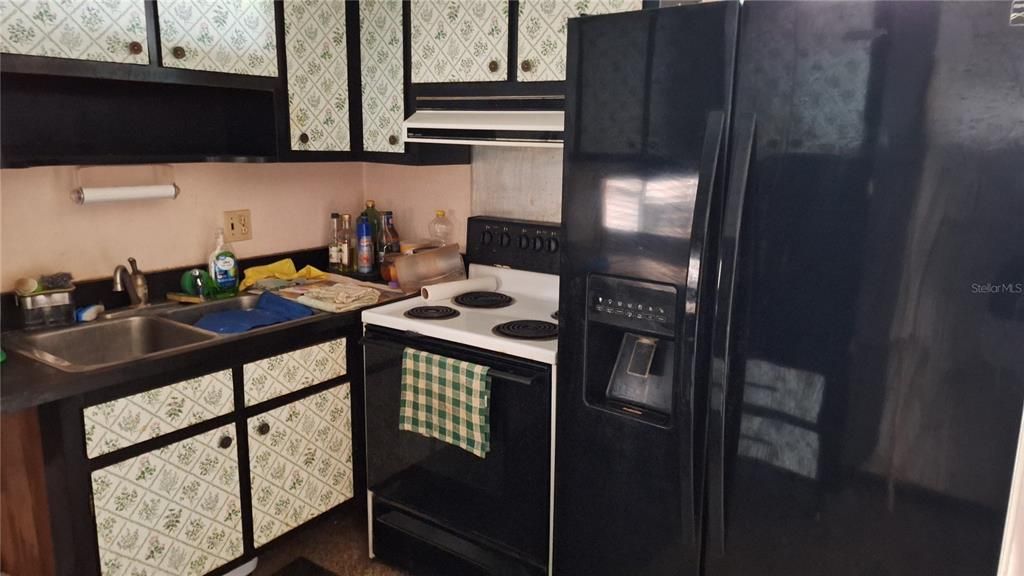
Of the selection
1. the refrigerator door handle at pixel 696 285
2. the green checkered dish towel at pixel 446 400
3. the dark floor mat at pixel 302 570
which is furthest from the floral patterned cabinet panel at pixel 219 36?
the dark floor mat at pixel 302 570

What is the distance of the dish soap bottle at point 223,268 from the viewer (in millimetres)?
2443

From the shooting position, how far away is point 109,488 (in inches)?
70.3

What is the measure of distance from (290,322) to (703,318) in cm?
127

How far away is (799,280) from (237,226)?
6.44 ft

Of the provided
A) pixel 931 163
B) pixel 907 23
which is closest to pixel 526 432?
pixel 931 163

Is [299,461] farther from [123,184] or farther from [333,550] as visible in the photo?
[123,184]

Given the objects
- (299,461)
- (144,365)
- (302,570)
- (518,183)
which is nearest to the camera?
(144,365)

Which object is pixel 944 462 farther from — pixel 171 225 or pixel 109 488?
pixel 171 225

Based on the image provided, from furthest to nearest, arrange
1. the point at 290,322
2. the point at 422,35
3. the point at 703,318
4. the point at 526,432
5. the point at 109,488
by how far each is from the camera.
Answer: the point at 422,35, the point at 290,322, the point at 526,432, the point at 109,488, the point at 703,318

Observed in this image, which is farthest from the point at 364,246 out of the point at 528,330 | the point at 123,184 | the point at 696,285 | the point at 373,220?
the point at 696,285

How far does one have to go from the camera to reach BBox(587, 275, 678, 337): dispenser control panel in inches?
62.6

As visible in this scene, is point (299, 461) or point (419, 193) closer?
point (299, 461)

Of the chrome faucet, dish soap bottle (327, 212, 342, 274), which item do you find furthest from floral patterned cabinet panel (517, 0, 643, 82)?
the chrome faucet

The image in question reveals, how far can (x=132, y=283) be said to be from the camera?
227cm
